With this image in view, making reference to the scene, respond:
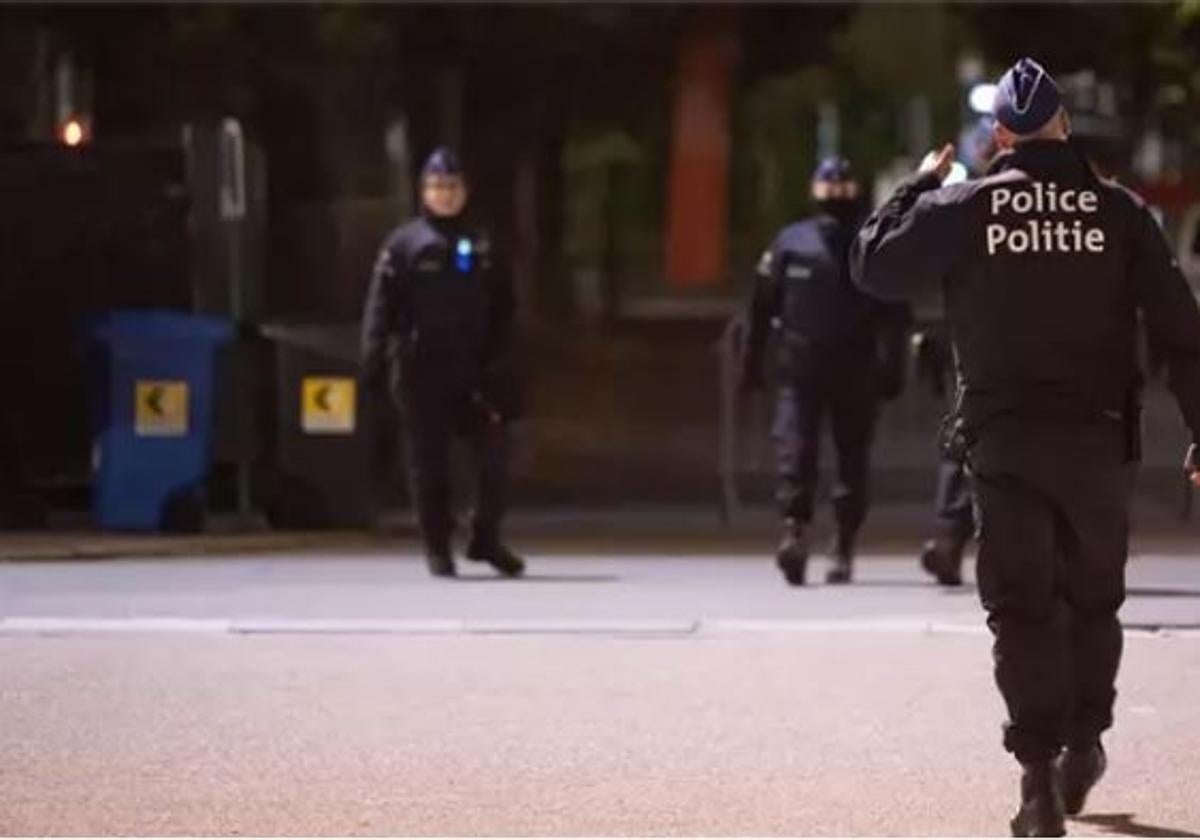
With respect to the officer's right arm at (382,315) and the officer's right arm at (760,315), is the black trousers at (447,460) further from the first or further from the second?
the officer's right arm at (760,315)

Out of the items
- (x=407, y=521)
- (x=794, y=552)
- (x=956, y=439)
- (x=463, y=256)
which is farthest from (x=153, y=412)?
(x=956, y=439)

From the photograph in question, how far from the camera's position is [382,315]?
11.7 m

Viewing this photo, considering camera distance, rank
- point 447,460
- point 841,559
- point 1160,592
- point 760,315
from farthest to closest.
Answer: point 447,460 < point 841,559 < point 760,315 < point 1160,592

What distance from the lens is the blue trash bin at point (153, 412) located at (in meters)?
13.5

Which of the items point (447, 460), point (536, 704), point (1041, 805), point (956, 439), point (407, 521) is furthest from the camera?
point (407, 521)

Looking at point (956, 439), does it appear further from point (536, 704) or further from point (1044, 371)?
point (536, 704)

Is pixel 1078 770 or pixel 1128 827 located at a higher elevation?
pixel 1078 770

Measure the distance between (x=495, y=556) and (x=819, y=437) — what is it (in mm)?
1565

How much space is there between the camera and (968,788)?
7.35 meters

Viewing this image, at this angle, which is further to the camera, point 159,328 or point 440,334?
A: point 159,328

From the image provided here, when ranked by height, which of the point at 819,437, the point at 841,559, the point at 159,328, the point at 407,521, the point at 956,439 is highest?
the point at 956,439

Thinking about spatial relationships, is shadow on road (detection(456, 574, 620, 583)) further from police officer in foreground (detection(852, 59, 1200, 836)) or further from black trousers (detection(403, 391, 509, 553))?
police officer in foreground (detection(852, 59, 1200, 836))

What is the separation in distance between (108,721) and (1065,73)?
69.6ft

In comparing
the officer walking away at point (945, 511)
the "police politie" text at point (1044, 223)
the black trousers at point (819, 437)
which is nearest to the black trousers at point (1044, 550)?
the "police politie" text at point (1044, 223)
